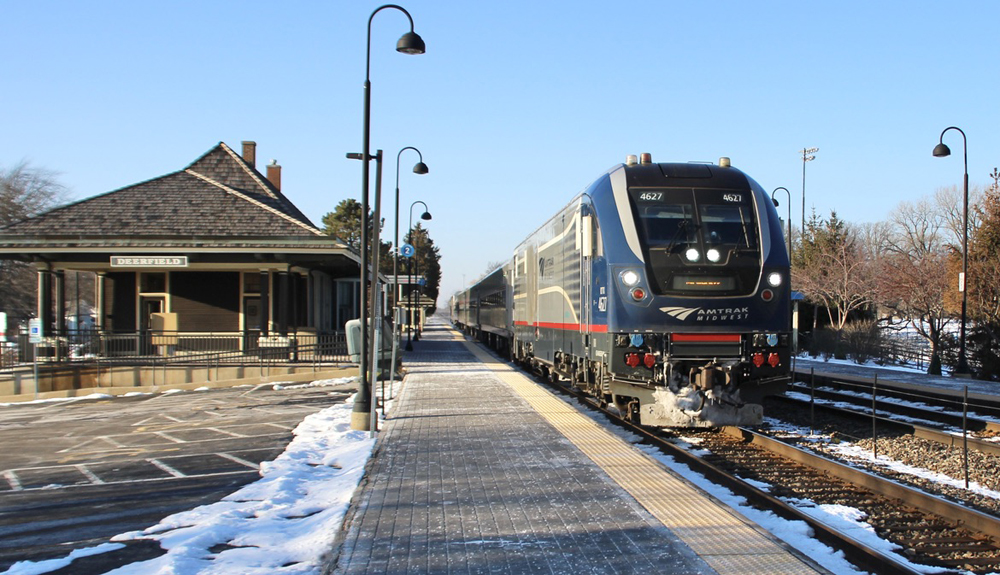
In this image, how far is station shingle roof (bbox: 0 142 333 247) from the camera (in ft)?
85.4

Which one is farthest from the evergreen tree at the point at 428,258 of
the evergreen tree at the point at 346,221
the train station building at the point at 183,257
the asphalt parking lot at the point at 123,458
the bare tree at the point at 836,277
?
the asphalt parking lot at the point at 123,458

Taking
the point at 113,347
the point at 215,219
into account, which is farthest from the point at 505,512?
the point at 215,219

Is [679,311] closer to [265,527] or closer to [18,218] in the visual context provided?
[265,527]

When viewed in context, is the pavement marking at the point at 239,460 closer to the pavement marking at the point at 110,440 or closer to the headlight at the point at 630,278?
the pavement marking at the point at 110,440

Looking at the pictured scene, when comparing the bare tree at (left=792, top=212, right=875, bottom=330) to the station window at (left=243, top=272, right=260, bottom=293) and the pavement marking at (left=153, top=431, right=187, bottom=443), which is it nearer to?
the station window at (left=243, top=272, right=260, bottom=293)

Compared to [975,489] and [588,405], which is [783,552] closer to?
[975,489]

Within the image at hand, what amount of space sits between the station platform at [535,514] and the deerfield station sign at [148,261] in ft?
52.9

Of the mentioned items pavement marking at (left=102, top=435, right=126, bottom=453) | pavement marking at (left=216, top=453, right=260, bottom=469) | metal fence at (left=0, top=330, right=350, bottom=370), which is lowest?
pavement marking at (left=102, top=435, right=126, bottom=453)

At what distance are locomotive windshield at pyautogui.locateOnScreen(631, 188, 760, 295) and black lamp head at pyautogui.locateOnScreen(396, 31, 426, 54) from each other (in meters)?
4.46

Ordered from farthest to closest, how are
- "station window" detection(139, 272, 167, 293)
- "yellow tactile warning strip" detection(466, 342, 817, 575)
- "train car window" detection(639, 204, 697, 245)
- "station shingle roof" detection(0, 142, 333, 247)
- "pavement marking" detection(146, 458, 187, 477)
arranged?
"station window" detection(139, 272, 167, 293) → "station shingle roof" detection(0, 142, 333, 247) → "train car window" detection(639, 204, 697, 245) → "pavement marking" detection(146, 458, 187, 477) → "yellow tactile warning strip" detection(466, 342, 817, 575)

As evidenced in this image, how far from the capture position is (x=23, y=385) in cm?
2289

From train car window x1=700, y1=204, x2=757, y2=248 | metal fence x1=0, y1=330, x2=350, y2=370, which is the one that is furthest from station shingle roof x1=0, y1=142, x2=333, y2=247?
train car window x1=700, y1=204, x2=757, y2=248

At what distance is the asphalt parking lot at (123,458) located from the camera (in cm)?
760

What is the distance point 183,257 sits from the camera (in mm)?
25188
